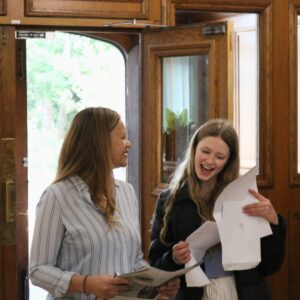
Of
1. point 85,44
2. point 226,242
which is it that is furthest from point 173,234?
point 85,44

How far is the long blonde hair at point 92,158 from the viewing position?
1967 millimetres

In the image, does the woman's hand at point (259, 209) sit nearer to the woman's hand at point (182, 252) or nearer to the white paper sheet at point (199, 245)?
the white paper sheet at point (199, 245)

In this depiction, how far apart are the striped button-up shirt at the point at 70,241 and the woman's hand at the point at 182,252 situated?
0.26 meters

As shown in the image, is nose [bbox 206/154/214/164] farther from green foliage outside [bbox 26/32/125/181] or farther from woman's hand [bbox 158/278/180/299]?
green foliage outside [bbox 26/32/125/181]

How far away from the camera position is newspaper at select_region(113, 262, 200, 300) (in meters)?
1.81

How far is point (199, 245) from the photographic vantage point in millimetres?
2238

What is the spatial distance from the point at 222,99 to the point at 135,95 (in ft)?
2.62

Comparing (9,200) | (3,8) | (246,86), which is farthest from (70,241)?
(246,86)

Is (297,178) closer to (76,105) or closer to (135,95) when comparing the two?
(135,95)

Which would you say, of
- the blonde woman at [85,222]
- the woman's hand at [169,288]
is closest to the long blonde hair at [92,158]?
the blonde woman at [85,222]

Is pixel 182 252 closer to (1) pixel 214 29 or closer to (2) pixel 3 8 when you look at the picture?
(1) pixel 214 29

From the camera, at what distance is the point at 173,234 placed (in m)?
2.35

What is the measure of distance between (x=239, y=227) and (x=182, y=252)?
21cm

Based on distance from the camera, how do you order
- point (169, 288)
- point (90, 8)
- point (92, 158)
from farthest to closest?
point (90, 8), point (169, 288), point (92, 158)
